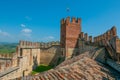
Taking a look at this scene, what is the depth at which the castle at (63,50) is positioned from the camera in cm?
1005

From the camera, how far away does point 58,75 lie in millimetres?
7152

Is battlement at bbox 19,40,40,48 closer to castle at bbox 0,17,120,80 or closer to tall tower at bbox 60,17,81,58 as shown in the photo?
castle at bbox 0,17,120,80

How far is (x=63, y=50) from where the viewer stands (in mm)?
21688

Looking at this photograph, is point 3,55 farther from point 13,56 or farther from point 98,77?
point 98,77

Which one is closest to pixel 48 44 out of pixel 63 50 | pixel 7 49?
pixel 63 50

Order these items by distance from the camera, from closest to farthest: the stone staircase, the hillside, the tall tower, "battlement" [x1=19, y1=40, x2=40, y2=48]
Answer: the stone staircase → the tall tower → "battlement" [x1=19, y1=40, x2=40, y2=48] → the hillside

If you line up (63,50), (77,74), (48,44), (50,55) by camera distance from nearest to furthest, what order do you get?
1. (77,74)
2. (63,50)
3. (50,55)
4. (48,44)

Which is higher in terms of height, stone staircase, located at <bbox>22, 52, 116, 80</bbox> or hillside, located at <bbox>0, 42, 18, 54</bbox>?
stone staircase, located at <bbox>22, 52, 116, 80</bbox>

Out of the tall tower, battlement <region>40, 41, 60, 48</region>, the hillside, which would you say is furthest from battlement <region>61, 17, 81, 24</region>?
the hillside

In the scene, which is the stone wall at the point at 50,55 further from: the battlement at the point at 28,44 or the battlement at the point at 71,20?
the battlement at the point at 71,20

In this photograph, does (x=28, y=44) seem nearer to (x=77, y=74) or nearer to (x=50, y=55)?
(x=50, y=55)

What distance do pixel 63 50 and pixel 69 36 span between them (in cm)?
209

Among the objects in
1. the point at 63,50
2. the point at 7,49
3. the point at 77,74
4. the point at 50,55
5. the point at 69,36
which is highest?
the point at 69,36

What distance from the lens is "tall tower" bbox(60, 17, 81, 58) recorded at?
2112 cm
